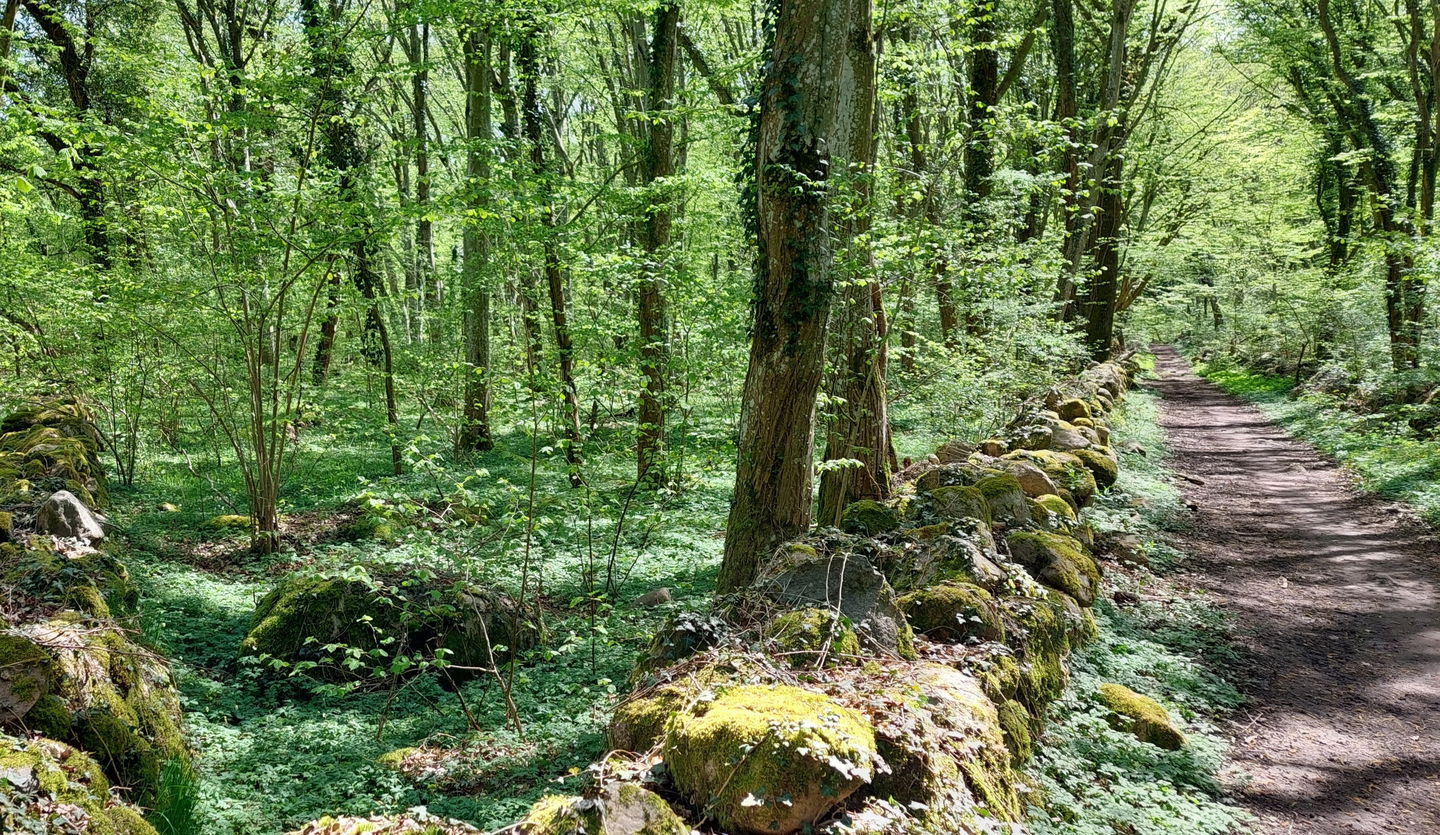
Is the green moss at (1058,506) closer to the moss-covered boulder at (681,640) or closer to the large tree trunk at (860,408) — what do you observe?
the large tree trunk at (860,408)

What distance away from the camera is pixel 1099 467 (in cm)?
976

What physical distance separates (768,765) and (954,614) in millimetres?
2122

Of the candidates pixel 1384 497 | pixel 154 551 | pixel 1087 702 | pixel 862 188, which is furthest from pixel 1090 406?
pixel 154 551

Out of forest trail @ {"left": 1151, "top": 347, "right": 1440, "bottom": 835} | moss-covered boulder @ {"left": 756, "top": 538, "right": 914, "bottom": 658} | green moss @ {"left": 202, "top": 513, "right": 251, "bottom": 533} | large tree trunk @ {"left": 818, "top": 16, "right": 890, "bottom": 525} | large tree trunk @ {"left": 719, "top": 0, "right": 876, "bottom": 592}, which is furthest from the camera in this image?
green moss @ {"left": 202, "top": 513, "right": 251, "bottom": 533}

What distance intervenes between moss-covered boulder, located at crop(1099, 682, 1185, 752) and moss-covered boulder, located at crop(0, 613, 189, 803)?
16.5 feet

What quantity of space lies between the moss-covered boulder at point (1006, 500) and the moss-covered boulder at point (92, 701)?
222 inches

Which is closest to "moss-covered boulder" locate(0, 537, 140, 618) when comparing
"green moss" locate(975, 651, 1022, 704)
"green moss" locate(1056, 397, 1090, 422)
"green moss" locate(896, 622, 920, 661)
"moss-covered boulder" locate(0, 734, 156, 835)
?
"moss-covered boulder" locate(0, 734, 156, 835)

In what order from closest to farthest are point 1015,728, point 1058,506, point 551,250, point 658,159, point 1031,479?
point 1015,728, point 1058,506, point 1031,479, point 551,250, point 658,159

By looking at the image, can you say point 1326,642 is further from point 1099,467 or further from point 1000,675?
point 1000,675

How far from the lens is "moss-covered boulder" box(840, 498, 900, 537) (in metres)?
6.34

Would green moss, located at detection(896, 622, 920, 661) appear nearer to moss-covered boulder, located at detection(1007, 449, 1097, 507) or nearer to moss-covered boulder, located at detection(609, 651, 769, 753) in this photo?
moss-covered boulder, located at detection(609, 651, 769, 753)

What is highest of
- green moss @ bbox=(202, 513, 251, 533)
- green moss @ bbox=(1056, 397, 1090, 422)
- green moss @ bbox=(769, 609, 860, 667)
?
green moss @ bbox=(1056, 397, 1090, 422)

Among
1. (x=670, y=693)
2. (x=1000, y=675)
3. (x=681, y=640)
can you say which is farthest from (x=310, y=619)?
(x=1000, y=675)

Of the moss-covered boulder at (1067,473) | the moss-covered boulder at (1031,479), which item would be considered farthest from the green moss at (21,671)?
the moss-covered boulder at (1067,473)
